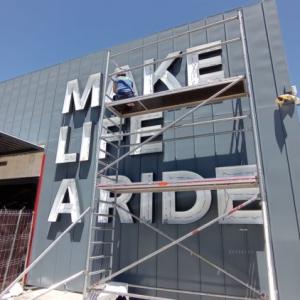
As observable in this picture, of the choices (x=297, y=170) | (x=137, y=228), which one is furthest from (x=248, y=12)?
(x=137, y=228)

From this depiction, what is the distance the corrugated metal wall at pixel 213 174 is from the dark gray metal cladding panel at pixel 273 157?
18 millimetres

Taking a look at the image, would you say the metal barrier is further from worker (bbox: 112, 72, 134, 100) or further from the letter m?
worker (bbox: 112, 72, 134, 100)

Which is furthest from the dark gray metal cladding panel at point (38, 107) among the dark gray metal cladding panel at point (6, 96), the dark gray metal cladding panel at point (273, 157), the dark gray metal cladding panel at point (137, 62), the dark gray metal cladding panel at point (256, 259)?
the dark gray metal cladding panel at point (256, 259)

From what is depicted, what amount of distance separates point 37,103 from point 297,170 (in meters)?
8.68

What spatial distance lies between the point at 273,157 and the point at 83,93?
5.92m

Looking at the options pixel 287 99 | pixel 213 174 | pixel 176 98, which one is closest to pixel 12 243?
pixel 213 174

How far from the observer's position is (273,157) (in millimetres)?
5336

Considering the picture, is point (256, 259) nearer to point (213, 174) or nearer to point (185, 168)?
point (213, 174)

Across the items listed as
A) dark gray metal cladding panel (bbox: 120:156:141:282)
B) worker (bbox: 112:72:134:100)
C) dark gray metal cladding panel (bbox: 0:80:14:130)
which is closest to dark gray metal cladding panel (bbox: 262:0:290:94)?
worker (bbox: 112:72:134:100)

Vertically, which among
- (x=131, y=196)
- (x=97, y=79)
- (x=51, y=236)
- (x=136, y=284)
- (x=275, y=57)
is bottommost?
(x=136, y=284)

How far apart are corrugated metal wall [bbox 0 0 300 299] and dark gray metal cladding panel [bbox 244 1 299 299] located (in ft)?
0.06

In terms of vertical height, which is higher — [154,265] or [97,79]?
[97,79]

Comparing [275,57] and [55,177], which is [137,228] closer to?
[55,177]

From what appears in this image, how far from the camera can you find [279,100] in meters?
5.41
